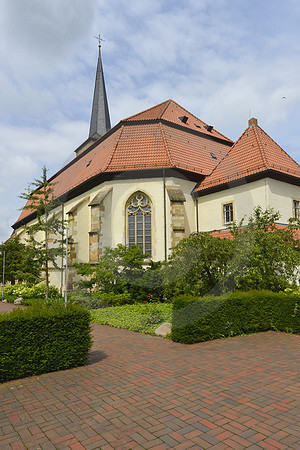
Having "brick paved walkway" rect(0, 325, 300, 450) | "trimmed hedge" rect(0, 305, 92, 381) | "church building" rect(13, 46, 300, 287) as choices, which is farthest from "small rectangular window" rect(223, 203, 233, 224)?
"trimmed hedge" rect(0, 305, 92, 381)

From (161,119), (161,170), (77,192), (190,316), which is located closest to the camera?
(190,316)

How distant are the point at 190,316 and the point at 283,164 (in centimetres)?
1408

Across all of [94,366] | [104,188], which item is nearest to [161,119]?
[104,188]

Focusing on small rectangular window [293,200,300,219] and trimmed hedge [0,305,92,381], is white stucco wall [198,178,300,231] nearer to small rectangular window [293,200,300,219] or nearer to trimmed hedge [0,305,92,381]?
small rectangular window [293,200,300,219]

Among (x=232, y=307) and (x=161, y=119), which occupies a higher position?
(x=161, y=119)

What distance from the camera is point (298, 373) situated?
6379mm

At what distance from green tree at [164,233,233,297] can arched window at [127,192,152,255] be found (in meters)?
8.99

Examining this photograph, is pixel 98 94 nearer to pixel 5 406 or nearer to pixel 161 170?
pixel 161 170

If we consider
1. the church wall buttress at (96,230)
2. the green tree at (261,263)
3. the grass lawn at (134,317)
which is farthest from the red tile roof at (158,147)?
the green tree at (261,263)

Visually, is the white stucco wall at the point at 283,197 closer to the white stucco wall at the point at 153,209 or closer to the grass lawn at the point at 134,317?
the white stucco wall at the point at 153,209

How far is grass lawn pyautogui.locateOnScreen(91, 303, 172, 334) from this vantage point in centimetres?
1144

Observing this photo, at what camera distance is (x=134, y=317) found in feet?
43.3

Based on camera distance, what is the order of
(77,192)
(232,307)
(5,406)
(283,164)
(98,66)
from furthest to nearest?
1. (98,66)
2. (77,192)
3. (283,164)
4. (232,307)
5. (5,406)

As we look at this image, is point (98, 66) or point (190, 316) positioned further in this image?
point (98, 66)
